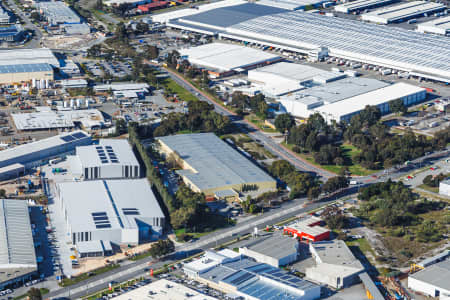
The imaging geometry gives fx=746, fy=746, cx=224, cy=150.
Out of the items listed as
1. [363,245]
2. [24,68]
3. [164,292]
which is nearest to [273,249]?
[363,245]

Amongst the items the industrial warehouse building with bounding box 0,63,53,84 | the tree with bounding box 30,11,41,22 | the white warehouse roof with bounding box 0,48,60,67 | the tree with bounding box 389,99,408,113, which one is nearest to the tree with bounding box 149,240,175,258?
the tree with bounding box 389,99,408,113

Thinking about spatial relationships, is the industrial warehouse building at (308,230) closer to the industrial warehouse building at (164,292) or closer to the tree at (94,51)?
the industrial warehouse building at (164,292)

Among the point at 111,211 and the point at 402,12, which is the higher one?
the point at 402,12

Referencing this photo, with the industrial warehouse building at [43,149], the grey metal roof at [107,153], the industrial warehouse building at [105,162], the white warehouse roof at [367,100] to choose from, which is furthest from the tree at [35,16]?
the white warehouse roof at [367,100]

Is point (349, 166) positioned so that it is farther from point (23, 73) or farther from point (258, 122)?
point (23, 73)

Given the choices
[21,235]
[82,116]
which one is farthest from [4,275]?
[82,116]

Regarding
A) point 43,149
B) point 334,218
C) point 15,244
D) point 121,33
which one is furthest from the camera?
point 121,33
